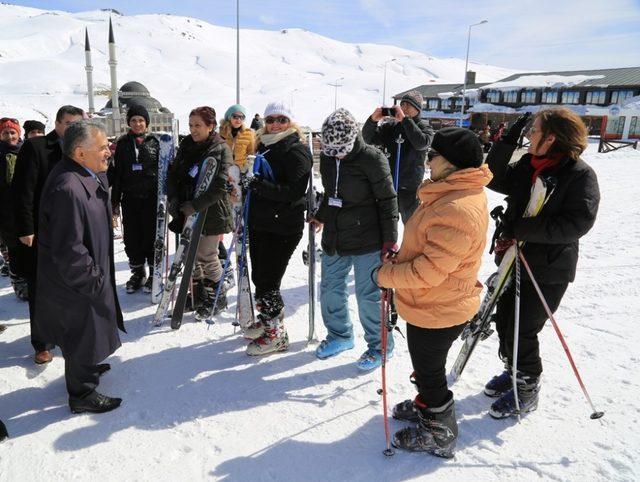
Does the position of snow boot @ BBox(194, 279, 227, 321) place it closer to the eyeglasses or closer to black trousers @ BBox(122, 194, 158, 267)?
black trousers @ BBox(122, 194, 158, 267)

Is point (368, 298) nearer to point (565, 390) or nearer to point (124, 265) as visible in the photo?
point (565, 390)

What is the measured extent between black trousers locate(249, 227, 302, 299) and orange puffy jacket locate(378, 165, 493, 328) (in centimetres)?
134

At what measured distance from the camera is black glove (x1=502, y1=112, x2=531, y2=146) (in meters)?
2.96

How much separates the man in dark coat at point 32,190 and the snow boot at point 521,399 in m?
Answer: 3.46

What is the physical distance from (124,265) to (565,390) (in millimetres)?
5305

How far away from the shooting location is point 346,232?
3471 millimetres

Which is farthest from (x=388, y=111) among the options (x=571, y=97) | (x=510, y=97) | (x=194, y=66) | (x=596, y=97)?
(x=194, y=66)

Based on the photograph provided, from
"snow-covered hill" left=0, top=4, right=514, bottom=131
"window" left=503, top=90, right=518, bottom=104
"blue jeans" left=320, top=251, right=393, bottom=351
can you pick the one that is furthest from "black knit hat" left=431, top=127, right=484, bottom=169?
"window" left=503, top=90, right=518, bottom=104

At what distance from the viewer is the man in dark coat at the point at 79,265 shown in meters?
2.66

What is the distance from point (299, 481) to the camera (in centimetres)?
250

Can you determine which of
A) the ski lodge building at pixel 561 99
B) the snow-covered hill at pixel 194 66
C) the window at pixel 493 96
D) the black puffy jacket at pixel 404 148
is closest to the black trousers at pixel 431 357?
the black puffy jacket at pixel 404 148

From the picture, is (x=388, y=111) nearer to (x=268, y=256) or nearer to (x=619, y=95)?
(x=268, y=256)

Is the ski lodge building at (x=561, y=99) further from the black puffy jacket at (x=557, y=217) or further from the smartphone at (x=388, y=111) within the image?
the black puffy jacket at (x=557, y=217)

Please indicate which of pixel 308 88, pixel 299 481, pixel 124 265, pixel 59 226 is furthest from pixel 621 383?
pixel 308 88
